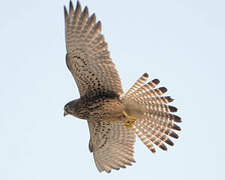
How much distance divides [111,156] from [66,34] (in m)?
3.41

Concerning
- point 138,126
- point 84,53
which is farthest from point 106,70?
point 138,126

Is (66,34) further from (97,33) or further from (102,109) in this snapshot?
(102,109)

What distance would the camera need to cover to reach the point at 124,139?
13133 mm

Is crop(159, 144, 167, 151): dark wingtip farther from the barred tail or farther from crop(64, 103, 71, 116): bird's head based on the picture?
A: crop(64, 103, 71, 116): bird's head

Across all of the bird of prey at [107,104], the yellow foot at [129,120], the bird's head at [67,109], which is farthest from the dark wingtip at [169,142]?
the bird's head at [67,109]

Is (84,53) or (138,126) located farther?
(138,126)

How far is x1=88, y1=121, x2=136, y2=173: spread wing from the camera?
42.8ft

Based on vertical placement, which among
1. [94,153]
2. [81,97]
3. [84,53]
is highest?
[84,53]

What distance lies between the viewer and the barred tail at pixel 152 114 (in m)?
12.5

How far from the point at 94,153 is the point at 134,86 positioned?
2.19 m

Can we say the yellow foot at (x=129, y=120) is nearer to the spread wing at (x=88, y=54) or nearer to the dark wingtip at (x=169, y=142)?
the spread wing at (x=88, y=54)

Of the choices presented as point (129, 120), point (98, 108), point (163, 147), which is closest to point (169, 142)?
point (163, 147)

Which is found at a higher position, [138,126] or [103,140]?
[138,126]

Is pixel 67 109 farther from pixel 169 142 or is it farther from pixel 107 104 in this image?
pixel 169 142
